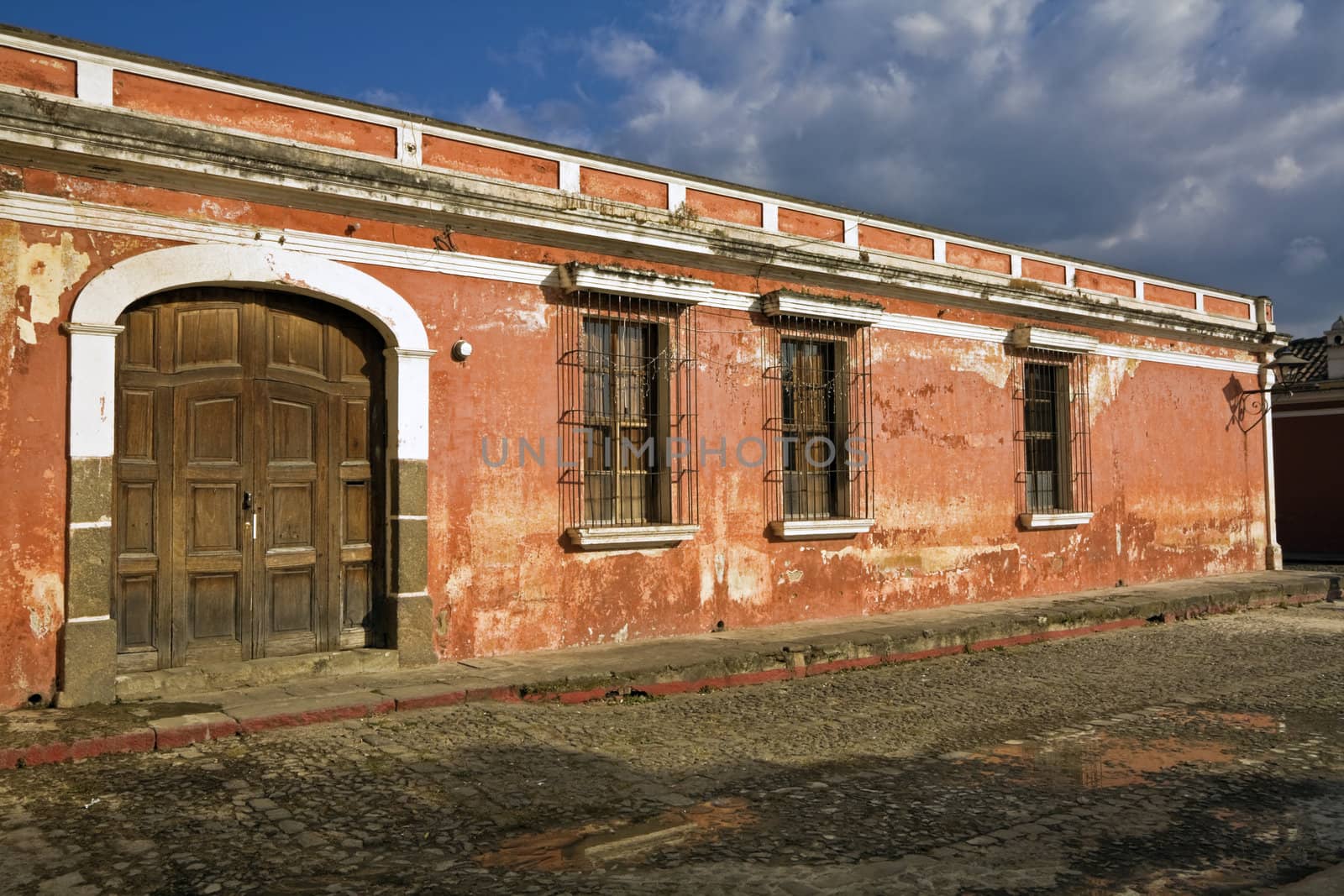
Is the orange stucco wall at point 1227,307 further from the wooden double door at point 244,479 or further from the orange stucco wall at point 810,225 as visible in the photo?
the wooden double door at point 244,479

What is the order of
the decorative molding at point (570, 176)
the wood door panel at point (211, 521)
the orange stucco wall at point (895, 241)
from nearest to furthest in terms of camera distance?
the wood door panel at point (211, 521) → the decorative molding at point (570, 176) → the orange stucco wall at point (895, 241)

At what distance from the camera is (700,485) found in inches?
376

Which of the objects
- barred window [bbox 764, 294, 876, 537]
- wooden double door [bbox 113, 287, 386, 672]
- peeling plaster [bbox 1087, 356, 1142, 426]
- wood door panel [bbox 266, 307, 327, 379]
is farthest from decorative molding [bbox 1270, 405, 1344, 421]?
wood door panel [bbox 266, 307, 327, 379]

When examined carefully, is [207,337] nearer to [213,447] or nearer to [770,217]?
[213,447]

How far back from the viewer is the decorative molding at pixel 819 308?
394 inches

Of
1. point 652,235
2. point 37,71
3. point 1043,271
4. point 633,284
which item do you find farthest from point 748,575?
point 37,71

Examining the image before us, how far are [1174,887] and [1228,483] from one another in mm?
13205

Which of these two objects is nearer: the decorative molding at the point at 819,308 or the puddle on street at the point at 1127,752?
the puddle on street at the point at 1127,752

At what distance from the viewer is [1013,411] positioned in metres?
12.4

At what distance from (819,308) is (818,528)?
2136mm

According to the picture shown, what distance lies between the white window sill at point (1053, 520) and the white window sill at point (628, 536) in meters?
4.85

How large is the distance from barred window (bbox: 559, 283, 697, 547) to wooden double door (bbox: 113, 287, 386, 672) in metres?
1.65

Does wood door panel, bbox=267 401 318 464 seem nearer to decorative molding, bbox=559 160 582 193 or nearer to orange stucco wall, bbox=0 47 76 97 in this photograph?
orange stucco wall, bbox=0 47 76 97

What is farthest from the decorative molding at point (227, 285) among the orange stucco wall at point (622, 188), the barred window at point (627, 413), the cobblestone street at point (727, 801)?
the cobblestone street at point (727, 801)
